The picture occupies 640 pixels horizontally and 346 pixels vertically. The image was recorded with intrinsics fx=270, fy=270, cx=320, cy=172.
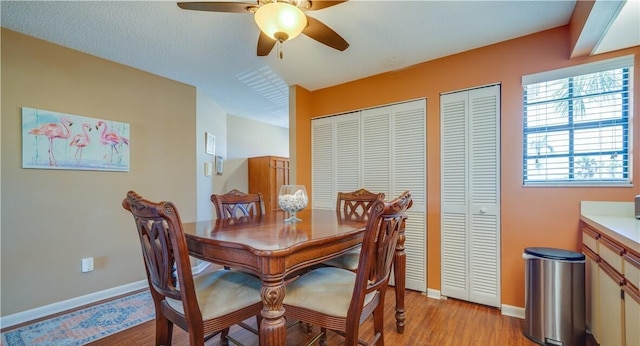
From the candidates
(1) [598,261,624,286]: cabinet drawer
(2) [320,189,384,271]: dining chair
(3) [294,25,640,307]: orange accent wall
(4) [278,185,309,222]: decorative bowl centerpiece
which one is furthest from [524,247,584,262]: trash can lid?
(4) [278,185,309,222]: decorative bowl centerpiece

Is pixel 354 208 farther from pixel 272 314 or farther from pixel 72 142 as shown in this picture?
pixel 72 142

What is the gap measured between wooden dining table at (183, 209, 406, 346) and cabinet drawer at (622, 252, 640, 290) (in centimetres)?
123

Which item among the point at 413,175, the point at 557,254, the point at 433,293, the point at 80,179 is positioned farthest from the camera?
the point at 413,175

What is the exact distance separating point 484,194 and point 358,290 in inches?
72.8

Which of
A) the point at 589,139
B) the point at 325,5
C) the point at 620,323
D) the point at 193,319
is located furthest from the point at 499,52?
the point at 193,319

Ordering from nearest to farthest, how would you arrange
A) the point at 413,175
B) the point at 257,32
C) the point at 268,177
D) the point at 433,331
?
the point at 433,331
the point at 257,32
the point at 413,175
the point at 268,177

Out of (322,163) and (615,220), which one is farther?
(322,163)

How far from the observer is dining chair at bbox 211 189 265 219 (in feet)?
7.01

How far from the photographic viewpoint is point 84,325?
217cm

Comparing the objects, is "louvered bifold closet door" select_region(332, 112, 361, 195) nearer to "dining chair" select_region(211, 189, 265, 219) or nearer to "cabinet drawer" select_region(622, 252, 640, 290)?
"dining chair" select_region(211, 189, 265, 219)

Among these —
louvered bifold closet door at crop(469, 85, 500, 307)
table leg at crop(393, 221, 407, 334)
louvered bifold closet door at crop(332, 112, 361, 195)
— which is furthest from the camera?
louvered bifold closet door at crop(332, 112, 361, 195)

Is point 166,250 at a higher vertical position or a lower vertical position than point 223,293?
higher

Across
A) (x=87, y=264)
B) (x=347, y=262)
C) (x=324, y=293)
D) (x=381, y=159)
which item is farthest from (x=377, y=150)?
(x=87, y=264)

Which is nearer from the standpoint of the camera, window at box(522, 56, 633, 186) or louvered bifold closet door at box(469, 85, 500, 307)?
window at box(522, 56, 633, 186)
